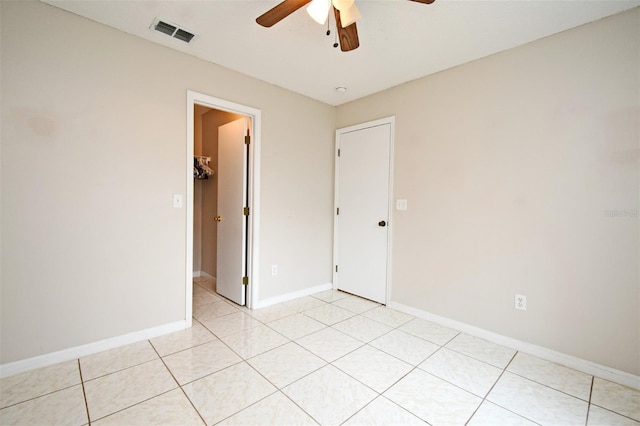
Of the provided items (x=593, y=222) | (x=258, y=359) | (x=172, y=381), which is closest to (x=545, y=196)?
(x=593, y=222)

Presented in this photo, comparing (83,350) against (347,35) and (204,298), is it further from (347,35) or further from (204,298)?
(347,35)

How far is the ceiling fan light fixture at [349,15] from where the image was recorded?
1.57 m

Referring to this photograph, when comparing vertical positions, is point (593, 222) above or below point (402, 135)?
below

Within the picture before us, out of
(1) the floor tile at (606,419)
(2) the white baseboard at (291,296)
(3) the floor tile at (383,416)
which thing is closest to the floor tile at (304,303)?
(2) the white baseboard at (291,296)

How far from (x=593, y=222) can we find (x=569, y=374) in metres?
1.07

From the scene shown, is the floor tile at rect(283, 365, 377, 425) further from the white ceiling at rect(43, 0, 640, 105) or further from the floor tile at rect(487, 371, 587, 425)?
the white ceiling at rect(43, 0, 640, 105)

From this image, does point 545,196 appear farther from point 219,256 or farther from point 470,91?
point 219,256

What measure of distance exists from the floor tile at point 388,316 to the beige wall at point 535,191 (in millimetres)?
190

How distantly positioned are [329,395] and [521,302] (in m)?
1.72

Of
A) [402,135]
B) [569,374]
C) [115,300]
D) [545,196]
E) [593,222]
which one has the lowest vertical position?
[569,374]

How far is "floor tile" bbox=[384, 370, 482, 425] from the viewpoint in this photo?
157 cm

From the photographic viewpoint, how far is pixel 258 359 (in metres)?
2.10

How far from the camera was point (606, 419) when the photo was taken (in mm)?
1578

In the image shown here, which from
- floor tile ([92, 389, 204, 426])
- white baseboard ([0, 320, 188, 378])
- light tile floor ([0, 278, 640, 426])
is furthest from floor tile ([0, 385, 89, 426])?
white baseboard ([0, 320, 188, 378])
